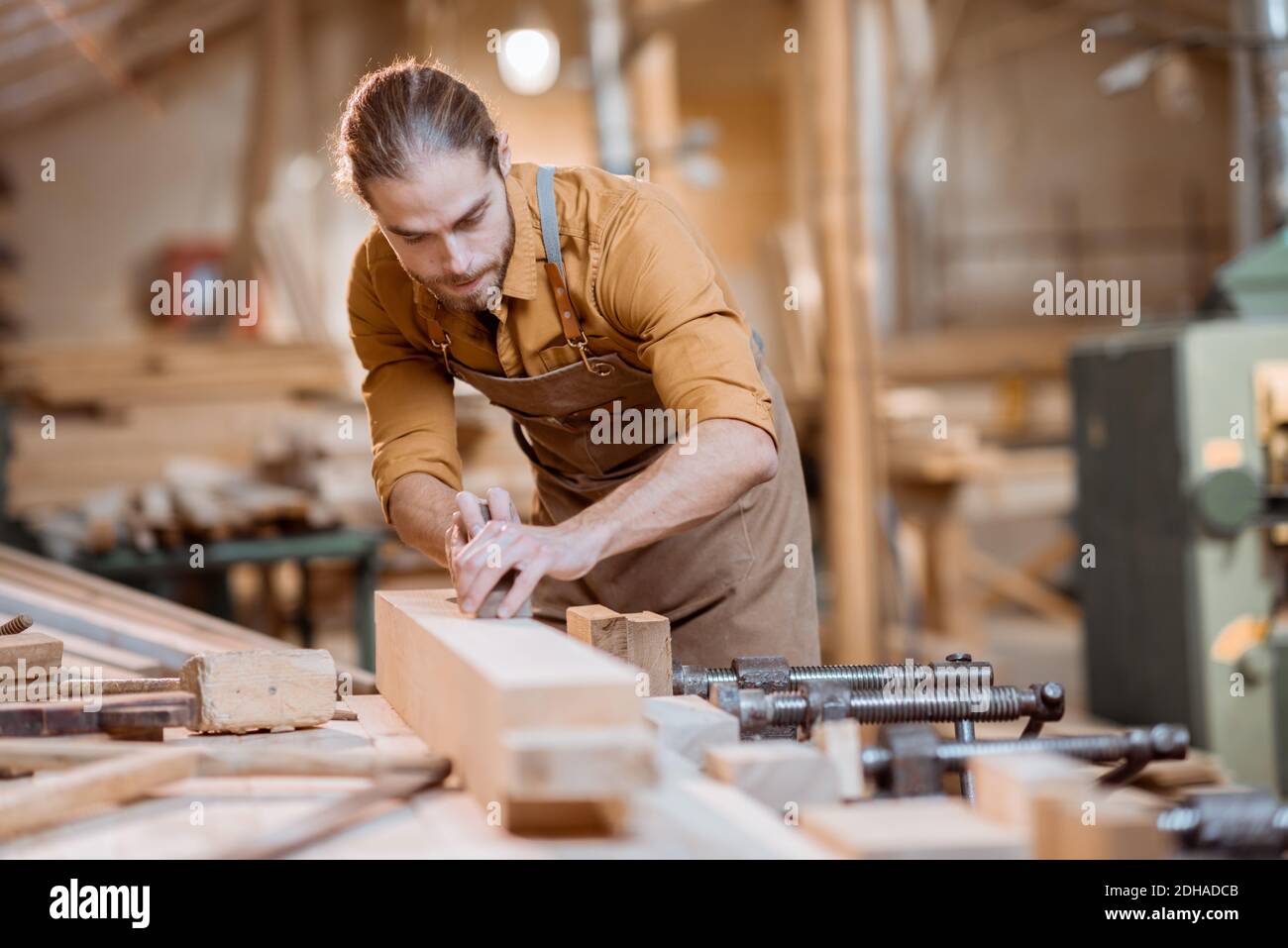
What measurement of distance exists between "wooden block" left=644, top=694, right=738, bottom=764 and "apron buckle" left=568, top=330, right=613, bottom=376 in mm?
1021

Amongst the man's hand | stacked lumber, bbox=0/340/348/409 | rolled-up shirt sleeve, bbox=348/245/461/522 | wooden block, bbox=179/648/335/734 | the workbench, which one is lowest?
the workbench

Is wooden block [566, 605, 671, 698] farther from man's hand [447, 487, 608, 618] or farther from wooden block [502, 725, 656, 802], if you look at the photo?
wooden block [502, 725, 656, 802]

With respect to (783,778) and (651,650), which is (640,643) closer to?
(651,650)

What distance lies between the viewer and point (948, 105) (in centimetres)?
1358

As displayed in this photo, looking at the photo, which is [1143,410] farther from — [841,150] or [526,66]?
[526,66]

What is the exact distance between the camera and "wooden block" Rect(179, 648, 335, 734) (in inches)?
71.2

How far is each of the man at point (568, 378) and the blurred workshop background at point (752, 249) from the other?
1.07 ft

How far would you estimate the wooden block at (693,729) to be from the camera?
5.32 feet

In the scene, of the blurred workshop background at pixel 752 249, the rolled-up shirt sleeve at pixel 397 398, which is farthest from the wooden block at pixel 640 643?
the blurred workshop background at pixel 752 249

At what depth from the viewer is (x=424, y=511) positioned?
8.48ft

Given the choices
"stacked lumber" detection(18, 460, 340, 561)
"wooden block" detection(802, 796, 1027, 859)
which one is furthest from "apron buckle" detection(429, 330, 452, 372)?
"stacked lumber" detection(18, 460, 340, 561)

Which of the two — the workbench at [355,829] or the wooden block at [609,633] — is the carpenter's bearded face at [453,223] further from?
the workbench at [355,829]

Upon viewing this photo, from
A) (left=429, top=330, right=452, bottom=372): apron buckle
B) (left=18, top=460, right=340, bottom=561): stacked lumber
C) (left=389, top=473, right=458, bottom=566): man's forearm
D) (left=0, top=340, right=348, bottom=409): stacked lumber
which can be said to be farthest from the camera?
(left=0, top=340, right=348, bottom=409): stacked lumber
